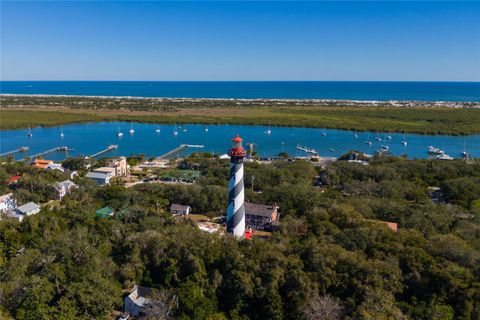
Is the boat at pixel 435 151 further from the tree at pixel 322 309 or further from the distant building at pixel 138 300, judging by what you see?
the distant building at pixel 138 300

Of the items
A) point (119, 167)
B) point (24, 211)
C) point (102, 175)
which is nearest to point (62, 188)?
point (24, 211)

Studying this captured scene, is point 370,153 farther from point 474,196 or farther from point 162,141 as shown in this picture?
point 162,141

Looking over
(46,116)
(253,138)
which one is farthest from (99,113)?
(253,138)

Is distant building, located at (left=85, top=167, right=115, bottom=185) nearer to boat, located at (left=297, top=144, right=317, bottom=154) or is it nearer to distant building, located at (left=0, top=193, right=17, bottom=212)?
distant building, located at (left=0, top=193, right=17, bottom=212)

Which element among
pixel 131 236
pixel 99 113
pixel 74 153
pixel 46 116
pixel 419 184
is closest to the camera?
pixel 131 236

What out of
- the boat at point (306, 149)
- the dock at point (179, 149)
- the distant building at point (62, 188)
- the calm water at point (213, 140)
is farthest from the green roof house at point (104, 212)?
the boat at point (306, 149)

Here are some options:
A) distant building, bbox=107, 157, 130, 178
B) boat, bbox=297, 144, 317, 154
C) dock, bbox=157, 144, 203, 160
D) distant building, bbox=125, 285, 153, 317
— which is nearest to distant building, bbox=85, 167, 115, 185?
distant building, bbox=107, 157, 130, 178
